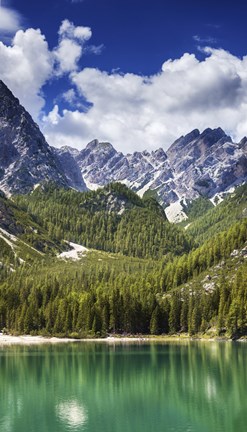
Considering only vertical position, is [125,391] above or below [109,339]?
below

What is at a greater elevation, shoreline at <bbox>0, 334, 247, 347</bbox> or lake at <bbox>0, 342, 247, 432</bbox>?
shoreline at <bbox>0, 334, 247, 347</bbox>

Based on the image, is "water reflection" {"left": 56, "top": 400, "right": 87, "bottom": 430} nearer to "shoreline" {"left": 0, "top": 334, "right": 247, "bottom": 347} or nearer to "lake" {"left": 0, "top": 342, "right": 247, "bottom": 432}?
"lake" {"left": 0, "top": 342, "right": 247, "bottom": 432}

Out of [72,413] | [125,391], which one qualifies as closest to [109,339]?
[125,391]

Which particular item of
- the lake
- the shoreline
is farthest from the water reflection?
the shoreline

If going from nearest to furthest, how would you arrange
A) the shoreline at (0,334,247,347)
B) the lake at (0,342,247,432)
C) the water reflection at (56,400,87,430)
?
the water reflection at (56,400,87,430) < the lake at (0,342,247,432) < the shoreline at (0,334,247,347)

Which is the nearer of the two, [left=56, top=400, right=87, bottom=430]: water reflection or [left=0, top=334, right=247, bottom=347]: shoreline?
[left=56, top=400, right=87, bottom=430]: water reflection

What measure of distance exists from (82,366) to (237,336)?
77.4 m

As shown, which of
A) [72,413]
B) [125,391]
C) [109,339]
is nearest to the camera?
[72,413]

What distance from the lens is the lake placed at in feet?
200

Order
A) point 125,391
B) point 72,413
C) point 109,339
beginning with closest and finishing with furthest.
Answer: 1. point 72,413
2. point 125,391
3. point 109,339

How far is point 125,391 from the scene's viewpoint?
275 ft

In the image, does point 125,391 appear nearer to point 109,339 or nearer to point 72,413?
point 72,413

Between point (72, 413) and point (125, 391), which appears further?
point (125, 391)

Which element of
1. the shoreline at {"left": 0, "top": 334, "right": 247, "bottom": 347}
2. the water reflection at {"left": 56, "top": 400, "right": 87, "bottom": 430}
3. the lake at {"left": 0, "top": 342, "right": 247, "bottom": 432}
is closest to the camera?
the water reflection at {"left": 56, "top": 400, "right": 87, "bottom": 430}
